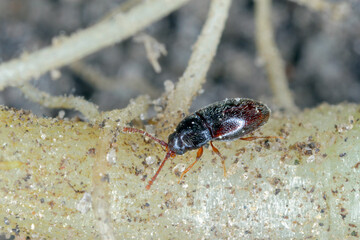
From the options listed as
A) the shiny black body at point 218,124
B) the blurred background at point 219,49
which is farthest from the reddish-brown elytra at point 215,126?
the blurred background at point 219,49

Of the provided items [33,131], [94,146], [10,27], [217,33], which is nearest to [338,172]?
[217,33]

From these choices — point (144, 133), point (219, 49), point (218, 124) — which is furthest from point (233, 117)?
point (219, 49)

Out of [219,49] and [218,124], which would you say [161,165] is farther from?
[219,49]

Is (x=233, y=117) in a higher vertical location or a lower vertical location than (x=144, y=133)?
higher

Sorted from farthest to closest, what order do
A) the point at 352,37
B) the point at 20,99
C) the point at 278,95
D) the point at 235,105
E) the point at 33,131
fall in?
the point at 352,37
the point at 20,99
the point at 278,95
the point at 235,105
the point at 33,131

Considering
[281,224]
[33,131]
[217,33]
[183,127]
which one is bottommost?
[33,131]

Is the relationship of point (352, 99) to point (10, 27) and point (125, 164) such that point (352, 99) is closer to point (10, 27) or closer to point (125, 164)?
point (125, 164)
